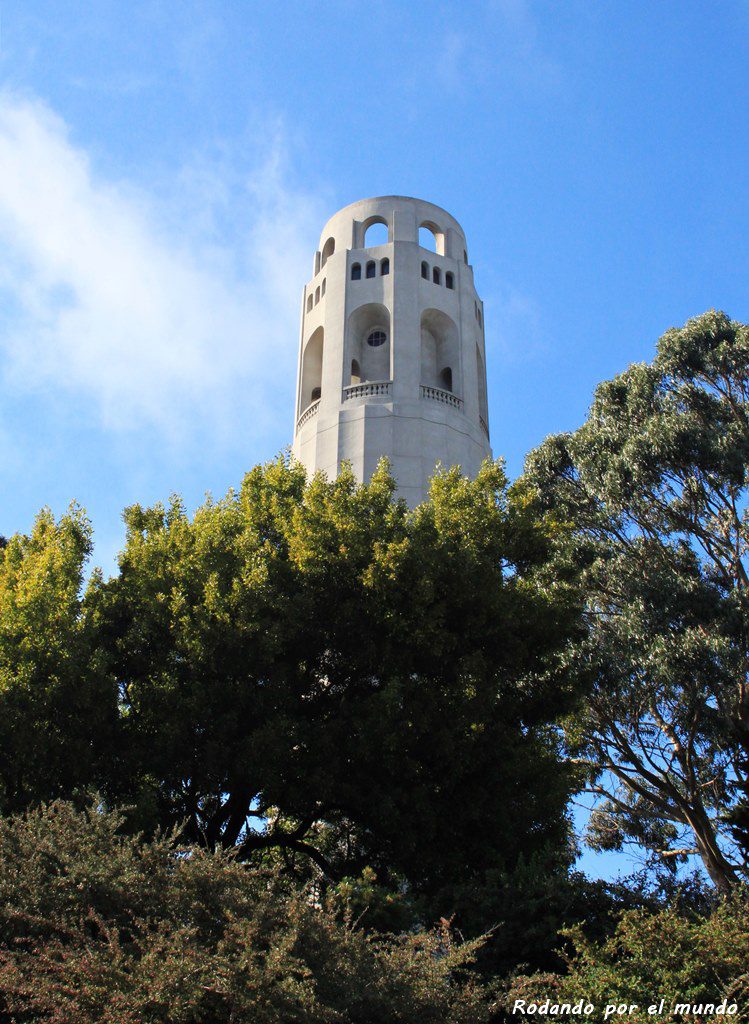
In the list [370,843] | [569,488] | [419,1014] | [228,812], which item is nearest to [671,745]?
[569,488]

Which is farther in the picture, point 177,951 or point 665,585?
point 665,585

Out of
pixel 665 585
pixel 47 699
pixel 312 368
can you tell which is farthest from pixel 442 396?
pixel 47 699

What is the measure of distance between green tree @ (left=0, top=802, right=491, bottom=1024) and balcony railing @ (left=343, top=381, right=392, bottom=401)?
78.1ft

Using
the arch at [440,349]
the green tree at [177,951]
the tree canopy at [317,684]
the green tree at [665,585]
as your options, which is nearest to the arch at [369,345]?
the arch at [440,349]

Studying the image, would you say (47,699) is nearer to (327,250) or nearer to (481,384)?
(481,384)

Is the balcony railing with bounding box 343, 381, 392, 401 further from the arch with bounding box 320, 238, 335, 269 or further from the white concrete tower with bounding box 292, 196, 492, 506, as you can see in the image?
the arch with bounding box 320, 238, 335, 269

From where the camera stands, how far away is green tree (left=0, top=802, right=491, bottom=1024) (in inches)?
278

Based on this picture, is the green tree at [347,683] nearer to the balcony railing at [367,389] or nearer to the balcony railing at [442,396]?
the balcony railing at [367,389]

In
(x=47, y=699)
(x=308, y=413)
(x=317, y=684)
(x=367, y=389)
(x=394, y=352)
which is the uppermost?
(x=394, y=352)

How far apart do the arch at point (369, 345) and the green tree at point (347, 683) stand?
1810cm

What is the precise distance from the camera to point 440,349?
35156 millimetres

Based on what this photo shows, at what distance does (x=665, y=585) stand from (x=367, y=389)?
15.3 metres

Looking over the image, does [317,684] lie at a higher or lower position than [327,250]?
lower

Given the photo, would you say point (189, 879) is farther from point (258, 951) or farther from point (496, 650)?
point (496, 650)
